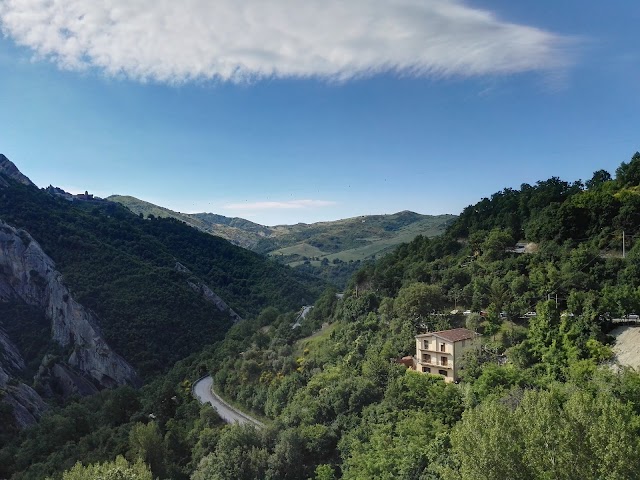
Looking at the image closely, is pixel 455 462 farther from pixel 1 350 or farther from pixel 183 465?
pixel 1 350

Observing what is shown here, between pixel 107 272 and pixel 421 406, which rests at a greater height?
pixel 107 272

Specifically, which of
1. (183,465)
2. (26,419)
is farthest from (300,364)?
(26,419)

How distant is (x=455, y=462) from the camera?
2358 cm

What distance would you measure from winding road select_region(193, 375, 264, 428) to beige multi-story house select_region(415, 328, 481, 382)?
1684 centimetres

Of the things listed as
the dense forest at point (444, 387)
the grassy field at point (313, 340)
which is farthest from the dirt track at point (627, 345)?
the grassy field at point (313, 340)

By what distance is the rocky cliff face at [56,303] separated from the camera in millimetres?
76062

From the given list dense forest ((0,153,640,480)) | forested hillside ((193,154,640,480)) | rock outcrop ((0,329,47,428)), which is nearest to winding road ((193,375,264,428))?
dense forest ((0,153,640,480))

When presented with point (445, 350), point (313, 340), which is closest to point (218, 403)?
point (313, 340)

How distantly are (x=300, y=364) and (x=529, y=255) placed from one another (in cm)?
2592

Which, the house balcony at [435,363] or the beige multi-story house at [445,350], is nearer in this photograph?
the beige multi-story house at [445,350]

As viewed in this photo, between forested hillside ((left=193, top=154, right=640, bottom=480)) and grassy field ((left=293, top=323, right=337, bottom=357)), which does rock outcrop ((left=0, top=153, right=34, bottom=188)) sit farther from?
grassy field ((left=293, top=323, right=337, bottom=357))

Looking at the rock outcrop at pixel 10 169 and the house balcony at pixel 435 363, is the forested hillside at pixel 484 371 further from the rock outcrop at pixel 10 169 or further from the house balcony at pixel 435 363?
the rock outcrop at pixel 10 169

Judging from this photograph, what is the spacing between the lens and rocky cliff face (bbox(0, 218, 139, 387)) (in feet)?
250

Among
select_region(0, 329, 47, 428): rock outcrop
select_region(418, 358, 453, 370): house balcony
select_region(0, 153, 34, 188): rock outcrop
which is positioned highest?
select_region(0, 153, 34, 188): rock outcrop
